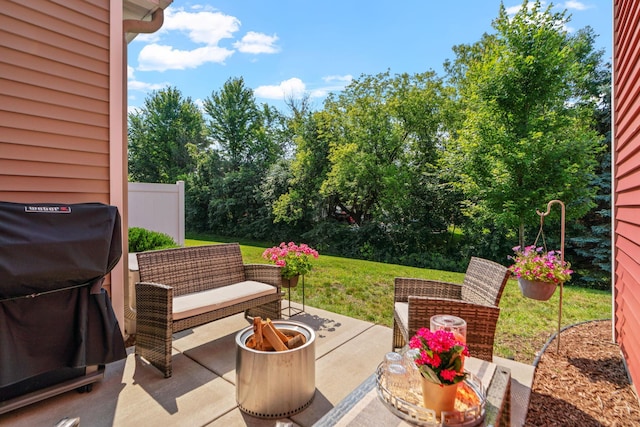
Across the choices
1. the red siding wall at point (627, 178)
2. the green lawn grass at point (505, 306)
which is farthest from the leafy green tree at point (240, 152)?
the red siding wall at point (627, 178)

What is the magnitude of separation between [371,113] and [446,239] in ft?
14.5

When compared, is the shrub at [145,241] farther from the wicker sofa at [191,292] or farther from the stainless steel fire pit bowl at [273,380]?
the stainless steel fire pit bowl at [273,380]

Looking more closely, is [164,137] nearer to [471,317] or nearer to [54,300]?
[54,300]

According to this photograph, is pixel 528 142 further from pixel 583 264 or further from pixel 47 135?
pixel 47 135

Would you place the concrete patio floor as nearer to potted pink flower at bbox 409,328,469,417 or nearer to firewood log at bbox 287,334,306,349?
firewood log at bbox 287,334,306,349

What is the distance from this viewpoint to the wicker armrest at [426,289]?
9.20ft

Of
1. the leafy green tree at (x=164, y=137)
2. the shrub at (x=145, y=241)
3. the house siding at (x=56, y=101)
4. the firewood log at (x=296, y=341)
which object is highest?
the leafy green tree at (x=164, y=137)

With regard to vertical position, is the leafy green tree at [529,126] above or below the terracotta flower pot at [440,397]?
above

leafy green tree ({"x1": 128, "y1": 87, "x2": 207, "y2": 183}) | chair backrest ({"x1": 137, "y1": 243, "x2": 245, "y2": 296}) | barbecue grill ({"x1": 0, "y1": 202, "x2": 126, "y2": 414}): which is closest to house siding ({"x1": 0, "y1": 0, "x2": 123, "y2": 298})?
chair backrest ({"x1": 137, "y1": 243, "x2": 245, "y2": 296})

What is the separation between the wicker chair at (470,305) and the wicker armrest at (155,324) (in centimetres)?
169

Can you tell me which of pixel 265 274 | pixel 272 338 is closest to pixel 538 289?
pixel 272 338

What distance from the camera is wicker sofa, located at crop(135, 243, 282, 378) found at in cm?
237

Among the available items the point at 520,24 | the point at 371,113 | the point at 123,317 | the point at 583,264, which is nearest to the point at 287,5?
the point at 371,113

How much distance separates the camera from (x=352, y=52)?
31.6 ft
